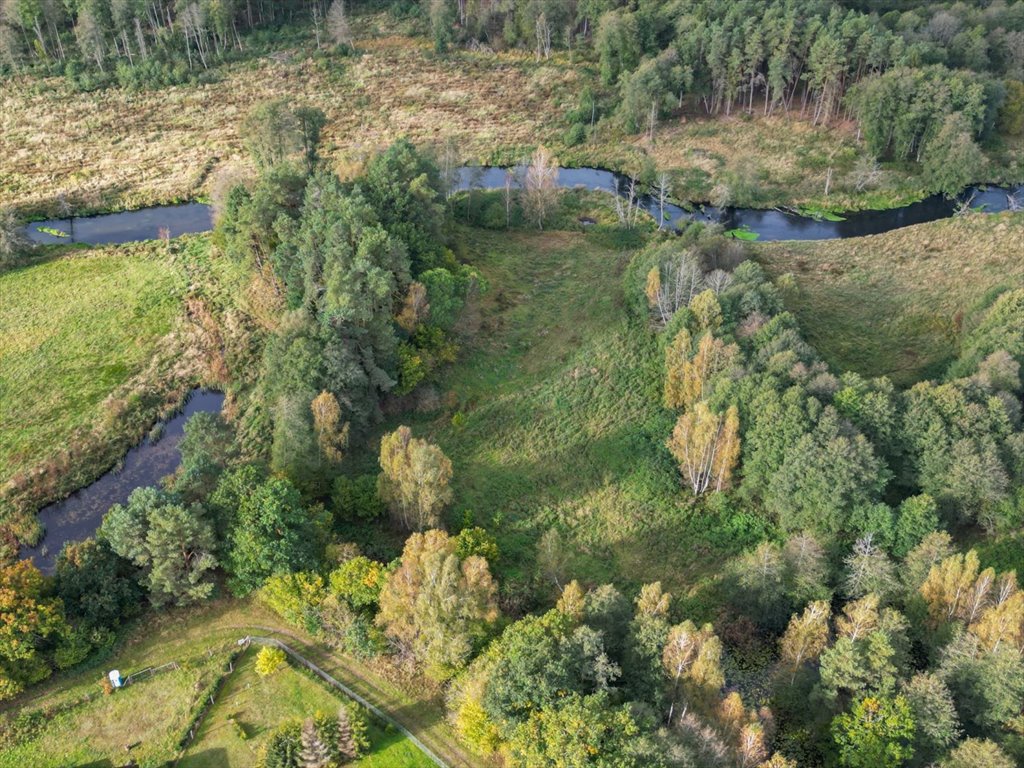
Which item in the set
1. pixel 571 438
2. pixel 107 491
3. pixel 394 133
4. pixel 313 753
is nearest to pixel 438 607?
pixel 313 753

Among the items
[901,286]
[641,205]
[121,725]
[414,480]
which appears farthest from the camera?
[641,205]

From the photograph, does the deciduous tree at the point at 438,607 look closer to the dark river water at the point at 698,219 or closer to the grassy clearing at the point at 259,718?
the grassy clearing at the point at 259,718

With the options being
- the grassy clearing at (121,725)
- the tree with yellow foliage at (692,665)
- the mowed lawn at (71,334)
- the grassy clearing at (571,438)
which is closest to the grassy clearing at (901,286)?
the grassy clearing at (571,438)

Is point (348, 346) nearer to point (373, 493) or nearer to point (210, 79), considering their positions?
point (373, 493)

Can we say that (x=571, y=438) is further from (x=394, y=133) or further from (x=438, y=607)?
(x=394, y=133)

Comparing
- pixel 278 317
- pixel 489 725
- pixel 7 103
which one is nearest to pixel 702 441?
pixel 489 725

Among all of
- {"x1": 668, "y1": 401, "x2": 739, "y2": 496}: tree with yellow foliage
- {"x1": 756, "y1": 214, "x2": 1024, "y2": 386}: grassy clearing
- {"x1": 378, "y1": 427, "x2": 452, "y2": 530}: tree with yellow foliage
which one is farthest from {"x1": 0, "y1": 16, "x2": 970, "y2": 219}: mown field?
{"x1": 668, "y1": 401, "x2": 739, "y2": 496}: tree with yellow foliage

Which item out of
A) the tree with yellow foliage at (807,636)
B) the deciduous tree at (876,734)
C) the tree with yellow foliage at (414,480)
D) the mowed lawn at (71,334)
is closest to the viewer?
the deciduous tree at (876,734)
